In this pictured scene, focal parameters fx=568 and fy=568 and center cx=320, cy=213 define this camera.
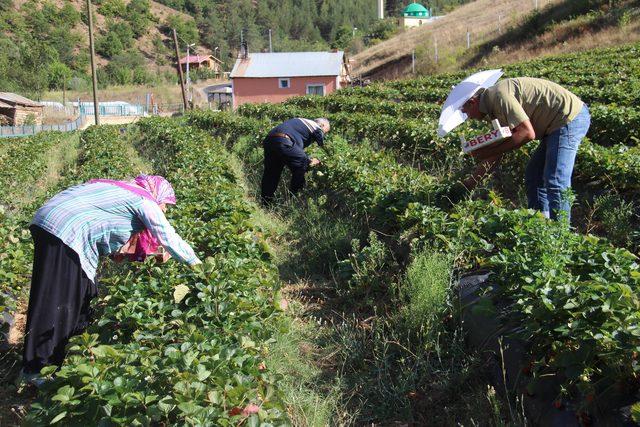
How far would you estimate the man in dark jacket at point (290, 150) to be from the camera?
7.69 metres

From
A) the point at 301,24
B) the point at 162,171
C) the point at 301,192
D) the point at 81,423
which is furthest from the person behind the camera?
the point at 301,24

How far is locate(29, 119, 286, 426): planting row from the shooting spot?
2.32 meters

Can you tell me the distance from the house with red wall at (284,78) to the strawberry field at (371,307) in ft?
123

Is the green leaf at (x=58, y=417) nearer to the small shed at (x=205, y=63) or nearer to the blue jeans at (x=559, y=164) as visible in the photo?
the blue jeans at (x=559, y=164)

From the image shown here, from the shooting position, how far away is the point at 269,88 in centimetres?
4447

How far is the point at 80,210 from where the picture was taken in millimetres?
3594

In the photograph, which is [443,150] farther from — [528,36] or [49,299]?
[528,36]

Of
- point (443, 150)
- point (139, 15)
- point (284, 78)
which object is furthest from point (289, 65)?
point (139, 15)

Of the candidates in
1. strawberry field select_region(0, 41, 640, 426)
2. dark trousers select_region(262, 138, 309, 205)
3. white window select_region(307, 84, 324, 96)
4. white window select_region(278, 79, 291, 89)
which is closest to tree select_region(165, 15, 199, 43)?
white window select_region(278, 79, 291, 89)

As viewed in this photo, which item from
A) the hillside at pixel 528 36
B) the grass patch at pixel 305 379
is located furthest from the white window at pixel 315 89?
the grass patch at pixel 305 379

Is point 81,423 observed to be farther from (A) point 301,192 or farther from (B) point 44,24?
(B) point 44,24

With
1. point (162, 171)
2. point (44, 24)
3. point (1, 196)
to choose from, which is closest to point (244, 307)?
point (1, 196)

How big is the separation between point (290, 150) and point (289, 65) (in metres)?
38.8

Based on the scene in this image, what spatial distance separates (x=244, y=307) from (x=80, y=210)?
125cm
